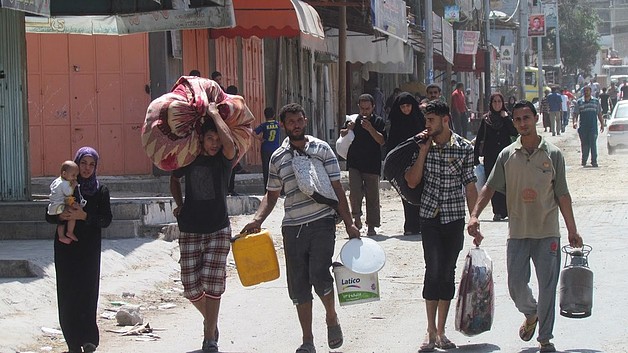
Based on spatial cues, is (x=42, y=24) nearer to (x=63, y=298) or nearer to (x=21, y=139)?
(x=21, y=139)

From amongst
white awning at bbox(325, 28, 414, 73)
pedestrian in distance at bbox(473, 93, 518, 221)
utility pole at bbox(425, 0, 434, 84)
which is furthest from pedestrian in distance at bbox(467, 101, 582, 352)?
utility pole at bbox(425, 0, 434, 84)

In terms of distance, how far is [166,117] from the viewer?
813 centimetres

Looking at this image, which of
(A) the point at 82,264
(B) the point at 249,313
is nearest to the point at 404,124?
(B) the point at 249,313

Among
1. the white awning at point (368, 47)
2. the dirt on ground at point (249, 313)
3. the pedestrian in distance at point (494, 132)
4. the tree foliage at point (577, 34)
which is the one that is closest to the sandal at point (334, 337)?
the dirt on ground at point (249, 313)

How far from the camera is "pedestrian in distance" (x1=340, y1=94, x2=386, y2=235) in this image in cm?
1384

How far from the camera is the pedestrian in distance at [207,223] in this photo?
26.6ft

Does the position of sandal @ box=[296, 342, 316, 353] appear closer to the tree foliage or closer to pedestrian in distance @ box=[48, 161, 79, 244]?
pedestrian in distance @ box=[48, 161, 79, 244]

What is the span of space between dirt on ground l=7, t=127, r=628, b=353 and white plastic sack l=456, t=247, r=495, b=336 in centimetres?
24

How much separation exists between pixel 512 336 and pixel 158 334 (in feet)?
9.28

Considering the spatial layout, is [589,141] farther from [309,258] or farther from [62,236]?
[62,236]

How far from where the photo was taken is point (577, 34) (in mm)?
92250

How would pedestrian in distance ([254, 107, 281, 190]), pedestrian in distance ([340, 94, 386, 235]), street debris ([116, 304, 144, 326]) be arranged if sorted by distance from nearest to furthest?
street debris ([116, 304, 144, 326]), pedestrian in distance ([340, 94, 386, 235]), pedestrian in distance ([254, 107, 281, 190])

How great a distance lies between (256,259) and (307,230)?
0.44 m

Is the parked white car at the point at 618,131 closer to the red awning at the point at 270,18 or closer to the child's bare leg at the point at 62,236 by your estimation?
the red awning at the point at 270,18
